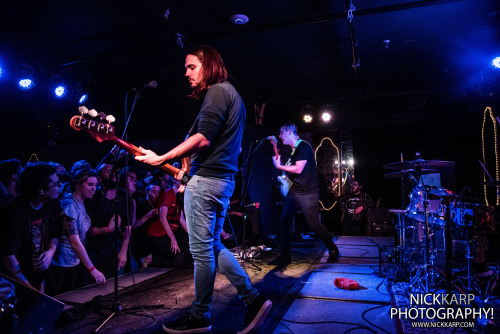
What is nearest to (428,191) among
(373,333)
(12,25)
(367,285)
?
(367,285)

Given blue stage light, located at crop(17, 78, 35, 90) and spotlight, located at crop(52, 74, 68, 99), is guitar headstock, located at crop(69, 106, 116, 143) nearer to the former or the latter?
blue stage light, located at crop(17, 78, 35, 90)

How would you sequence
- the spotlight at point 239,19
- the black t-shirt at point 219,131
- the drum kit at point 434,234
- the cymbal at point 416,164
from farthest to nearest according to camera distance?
the spotlight at point 239,19
the cymbal at point 416,164
the drum kit at point 434,234
the black t-shirt at point 219,131

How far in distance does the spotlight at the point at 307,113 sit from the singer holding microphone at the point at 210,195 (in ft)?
23.2

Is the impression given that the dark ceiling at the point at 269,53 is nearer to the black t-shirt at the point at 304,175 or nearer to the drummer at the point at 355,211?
the black t-shirt at the point at 304,175

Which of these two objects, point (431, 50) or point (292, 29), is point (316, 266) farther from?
point (431, 50)

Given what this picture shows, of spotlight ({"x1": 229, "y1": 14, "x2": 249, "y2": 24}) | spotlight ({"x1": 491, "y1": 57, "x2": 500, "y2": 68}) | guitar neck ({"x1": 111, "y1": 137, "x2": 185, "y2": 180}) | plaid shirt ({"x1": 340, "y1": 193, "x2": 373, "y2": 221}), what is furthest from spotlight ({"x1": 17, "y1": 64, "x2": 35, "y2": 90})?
spotlight ({"x1": 491, "y1": 57, "x2": 500, "y2": 68})

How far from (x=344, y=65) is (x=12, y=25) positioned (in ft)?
20.8

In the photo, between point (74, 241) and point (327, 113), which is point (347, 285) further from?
point (327, 113)

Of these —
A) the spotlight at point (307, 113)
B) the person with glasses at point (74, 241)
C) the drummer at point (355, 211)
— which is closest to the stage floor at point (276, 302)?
the person with glasses at point (74, 241)

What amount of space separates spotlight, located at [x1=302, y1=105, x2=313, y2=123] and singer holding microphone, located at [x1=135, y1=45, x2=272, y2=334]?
7065 mm

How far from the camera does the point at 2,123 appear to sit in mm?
10375

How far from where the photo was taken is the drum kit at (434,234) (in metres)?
3.15

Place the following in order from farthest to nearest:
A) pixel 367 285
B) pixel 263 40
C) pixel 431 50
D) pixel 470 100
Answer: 1. pixel 470 100
2. pixel 431 50
3. pixel 263 40
4. pixel 367 285

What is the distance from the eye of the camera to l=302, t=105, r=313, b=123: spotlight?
9.11 metres
